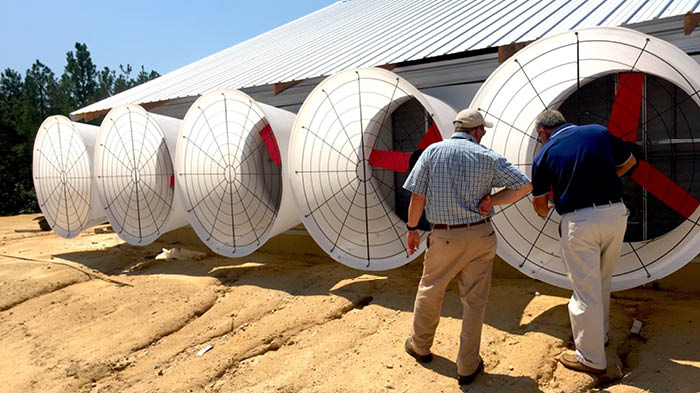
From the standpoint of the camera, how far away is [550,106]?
146 inches

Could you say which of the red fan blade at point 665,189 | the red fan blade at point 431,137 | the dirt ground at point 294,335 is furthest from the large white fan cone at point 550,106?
the red fan blade at point 431,137

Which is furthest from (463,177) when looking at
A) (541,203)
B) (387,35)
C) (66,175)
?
(66,175)

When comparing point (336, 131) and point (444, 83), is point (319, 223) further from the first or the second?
point (444, 83)

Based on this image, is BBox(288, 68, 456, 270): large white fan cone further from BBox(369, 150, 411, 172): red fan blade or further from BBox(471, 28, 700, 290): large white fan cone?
BBox(471, 28, 700, 290): large white fan cone

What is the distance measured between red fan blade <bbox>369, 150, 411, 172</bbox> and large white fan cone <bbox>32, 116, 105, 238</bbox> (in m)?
4.41

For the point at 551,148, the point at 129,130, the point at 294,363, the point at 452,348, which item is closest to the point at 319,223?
the point at 294,363

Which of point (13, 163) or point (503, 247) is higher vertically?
point (13, 163)

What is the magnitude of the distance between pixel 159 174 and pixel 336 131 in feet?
9.48

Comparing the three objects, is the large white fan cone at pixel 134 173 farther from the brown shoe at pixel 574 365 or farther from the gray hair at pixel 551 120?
the brown shoe at pixel 574 365

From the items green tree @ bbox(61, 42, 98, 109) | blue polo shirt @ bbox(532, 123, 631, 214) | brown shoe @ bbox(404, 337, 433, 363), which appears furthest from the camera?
green tree @ bbox(61, 42, 98, 109)

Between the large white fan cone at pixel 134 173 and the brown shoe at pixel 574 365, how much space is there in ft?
16.1

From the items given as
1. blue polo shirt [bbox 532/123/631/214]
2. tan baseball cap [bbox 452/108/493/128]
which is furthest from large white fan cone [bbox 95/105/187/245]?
blue polo shirt [bbox 532/123/631/214]

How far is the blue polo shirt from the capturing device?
8.87ft

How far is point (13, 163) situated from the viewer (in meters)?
18.4
